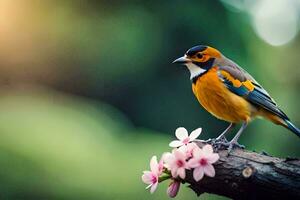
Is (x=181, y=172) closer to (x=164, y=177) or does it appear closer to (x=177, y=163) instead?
(x=177, y=163)

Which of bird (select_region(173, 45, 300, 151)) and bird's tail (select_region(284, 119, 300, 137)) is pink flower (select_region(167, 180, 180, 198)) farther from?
bird's tail (select_region(284, 119, 300, 137))

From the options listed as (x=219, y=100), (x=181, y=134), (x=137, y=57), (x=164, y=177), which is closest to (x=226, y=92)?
(x=219, y=100)

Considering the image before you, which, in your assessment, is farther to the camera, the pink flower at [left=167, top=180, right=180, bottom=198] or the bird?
the bird

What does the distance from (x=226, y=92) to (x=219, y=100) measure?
50mm

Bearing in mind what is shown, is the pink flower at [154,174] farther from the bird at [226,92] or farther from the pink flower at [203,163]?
the bird at [226,92]

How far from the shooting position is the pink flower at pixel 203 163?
6.79ft

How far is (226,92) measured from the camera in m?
2.94

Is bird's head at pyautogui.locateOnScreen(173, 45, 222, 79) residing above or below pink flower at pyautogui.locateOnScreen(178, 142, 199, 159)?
Answer: above

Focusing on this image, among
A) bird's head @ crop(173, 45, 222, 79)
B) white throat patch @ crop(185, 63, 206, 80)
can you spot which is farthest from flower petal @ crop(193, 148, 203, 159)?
white throat patch @ crop(185, 63, 206, 80)

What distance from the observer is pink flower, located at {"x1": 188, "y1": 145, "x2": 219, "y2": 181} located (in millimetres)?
2068

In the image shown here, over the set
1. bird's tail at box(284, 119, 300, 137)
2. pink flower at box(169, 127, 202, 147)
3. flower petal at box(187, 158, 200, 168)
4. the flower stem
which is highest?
bird's tail at box(284, 119, 300, 137)

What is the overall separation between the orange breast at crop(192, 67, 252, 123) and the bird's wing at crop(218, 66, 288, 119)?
2 cm

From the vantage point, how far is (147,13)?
9898mm

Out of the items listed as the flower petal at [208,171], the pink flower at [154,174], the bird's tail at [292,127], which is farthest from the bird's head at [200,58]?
the flower petal at [208,171]
